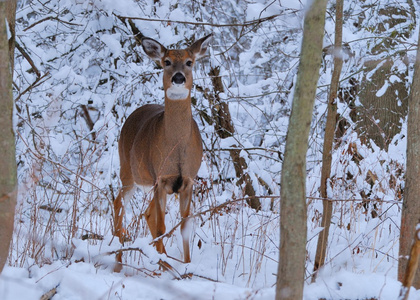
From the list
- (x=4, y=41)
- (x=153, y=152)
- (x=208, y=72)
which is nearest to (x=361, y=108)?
(x=208, y=72)

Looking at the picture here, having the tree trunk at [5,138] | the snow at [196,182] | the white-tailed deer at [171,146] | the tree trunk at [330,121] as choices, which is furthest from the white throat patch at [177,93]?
the tree trunk at [5,138]

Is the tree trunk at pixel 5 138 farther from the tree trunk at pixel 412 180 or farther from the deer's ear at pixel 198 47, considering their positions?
the deer's ear at pixel 198 47

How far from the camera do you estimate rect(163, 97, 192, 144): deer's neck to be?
4.73m

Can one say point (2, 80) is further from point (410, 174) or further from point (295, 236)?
point (410, 174)

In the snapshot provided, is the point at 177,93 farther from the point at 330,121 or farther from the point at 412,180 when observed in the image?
the point at 412,180

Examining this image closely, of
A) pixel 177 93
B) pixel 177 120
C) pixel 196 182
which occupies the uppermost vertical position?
pixel 177 93

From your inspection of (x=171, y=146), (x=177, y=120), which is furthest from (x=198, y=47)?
(x=171, y=146)

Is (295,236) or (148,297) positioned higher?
(295,236)

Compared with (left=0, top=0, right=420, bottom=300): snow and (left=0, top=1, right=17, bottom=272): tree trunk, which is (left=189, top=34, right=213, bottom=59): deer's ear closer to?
(left=0, top=0, right=420, bottom=300): snow

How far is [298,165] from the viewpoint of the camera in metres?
2.04

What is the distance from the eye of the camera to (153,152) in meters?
4.84

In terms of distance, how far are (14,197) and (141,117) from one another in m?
3.50

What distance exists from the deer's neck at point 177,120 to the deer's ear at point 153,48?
499 millimetres

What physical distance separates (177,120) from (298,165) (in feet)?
9.11
